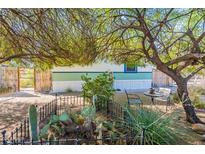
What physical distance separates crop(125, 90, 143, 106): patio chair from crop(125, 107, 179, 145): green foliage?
1.70 ft

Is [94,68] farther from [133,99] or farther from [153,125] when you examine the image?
[153,125]

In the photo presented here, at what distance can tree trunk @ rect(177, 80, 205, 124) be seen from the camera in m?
4.50

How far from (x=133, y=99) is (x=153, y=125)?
1072 mm

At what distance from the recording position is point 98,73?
16.5 ft

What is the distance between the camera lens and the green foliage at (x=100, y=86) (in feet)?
15.8

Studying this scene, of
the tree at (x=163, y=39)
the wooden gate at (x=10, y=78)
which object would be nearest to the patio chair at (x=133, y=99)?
the tree at (x=163, y=39)

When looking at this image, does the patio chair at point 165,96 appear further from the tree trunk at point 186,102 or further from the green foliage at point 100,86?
the green foliage at point 100,86

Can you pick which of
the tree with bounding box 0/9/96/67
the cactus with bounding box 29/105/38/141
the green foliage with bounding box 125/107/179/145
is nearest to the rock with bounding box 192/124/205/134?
the green foliage with bounding box 125/107/179/145

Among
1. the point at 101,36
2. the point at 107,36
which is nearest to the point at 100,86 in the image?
the point at 107,36

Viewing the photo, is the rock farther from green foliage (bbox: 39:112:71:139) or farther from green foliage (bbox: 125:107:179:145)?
green foliage (bbox: 39:112:71:139)

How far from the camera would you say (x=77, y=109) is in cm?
435

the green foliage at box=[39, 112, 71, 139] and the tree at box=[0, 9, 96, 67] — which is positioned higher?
the tree at box=[0, 9, 96, 67]
